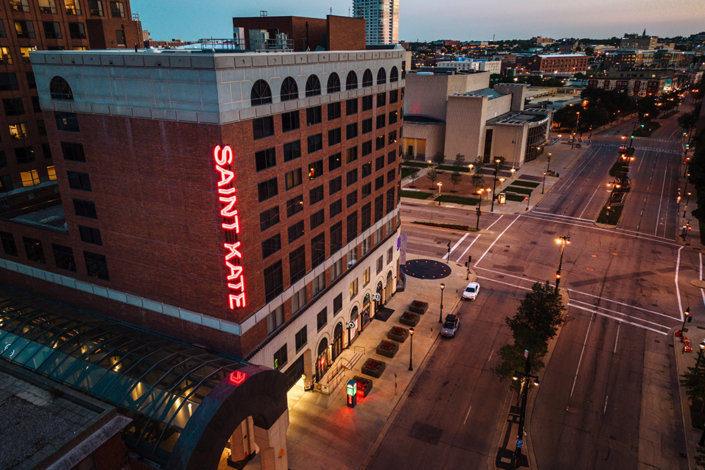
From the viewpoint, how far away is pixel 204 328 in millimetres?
33125

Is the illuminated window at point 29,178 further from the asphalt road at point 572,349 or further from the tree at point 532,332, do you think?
the tree at point 532,332

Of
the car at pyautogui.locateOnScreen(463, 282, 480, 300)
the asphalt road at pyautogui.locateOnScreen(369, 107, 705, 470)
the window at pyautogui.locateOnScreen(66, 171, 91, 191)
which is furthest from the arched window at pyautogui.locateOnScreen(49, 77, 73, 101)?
the car at pyautogui.locateOnScreen(463, 282, 480, 300)

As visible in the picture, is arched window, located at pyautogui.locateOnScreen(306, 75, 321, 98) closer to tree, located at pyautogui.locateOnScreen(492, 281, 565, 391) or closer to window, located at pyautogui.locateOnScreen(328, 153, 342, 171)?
window, located at pyautogui.locateOnScreen(328, 153, 342, 171)

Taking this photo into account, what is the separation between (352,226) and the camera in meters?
46.8

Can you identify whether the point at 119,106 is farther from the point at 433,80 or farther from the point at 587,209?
the point at 433,80

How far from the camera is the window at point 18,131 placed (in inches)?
1848

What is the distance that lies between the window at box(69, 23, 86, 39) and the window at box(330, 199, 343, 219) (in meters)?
35.4

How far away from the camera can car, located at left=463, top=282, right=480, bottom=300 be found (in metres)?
57.7

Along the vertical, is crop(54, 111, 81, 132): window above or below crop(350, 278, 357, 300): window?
above

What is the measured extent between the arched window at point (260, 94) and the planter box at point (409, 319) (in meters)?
29.7

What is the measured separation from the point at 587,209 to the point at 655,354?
5167 centimetres

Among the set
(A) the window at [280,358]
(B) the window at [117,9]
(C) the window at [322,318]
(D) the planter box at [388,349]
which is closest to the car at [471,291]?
(D) the planter box at [388,349]

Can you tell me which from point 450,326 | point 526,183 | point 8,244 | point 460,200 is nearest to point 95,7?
point 8,244

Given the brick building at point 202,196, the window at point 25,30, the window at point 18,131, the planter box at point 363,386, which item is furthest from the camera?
the window at point 18,131
